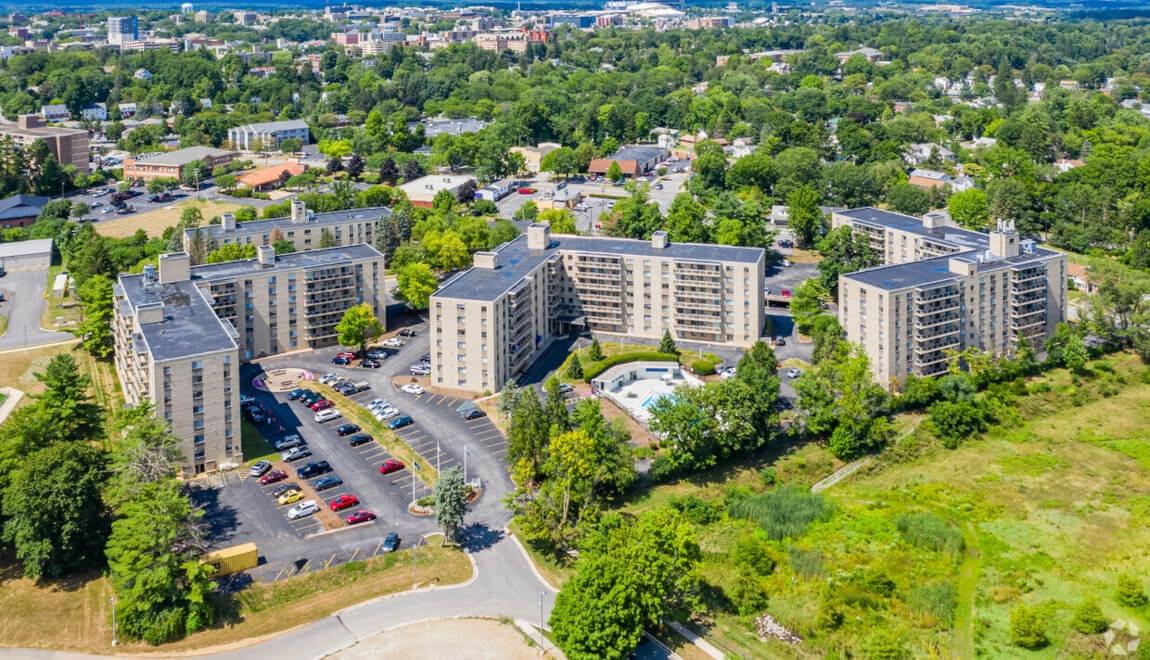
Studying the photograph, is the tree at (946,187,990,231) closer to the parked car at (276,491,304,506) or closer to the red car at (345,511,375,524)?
the red car at (345,511,375,524)

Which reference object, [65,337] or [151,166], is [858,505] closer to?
[65,337]

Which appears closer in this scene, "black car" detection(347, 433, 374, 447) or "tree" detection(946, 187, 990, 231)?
"black car" detection(347, 433, 374, 447)

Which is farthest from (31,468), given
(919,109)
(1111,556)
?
(919,109)

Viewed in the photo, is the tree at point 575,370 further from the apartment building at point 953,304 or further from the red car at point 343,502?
the red car at point 343,502

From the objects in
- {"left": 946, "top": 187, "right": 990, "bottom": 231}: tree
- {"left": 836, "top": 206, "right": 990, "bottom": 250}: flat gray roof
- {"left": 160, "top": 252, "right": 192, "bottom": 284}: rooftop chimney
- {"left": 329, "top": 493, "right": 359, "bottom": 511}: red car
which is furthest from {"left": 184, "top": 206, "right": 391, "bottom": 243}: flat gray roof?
{"left": 946, "top": 187, "right": 990, "bottom": 231}: tree

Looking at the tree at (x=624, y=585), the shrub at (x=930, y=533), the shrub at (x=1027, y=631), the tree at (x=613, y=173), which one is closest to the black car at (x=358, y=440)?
the tree at (x=624, y=585)
